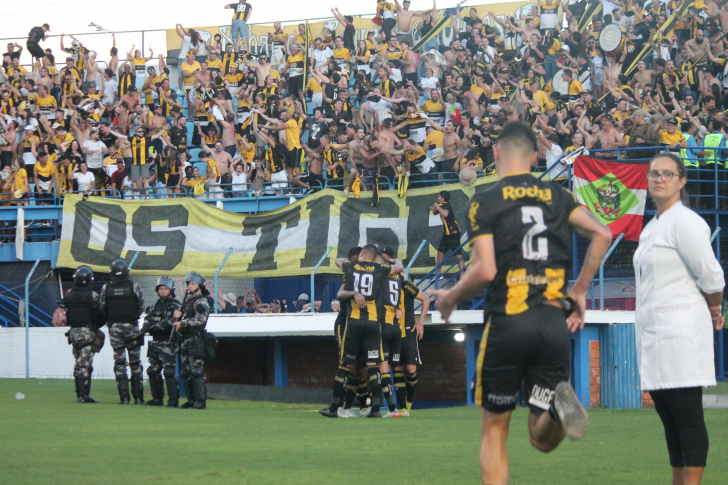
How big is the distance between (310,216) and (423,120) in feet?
13.5

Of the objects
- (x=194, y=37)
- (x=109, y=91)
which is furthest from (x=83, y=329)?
(x=194, y=37)

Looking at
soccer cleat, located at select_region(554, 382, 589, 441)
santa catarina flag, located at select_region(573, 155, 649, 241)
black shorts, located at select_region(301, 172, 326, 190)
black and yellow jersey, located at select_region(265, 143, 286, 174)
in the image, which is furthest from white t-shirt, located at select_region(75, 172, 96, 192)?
soccer cleat, located at select_region(554, 382, 589, 441)

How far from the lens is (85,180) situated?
23047 mm

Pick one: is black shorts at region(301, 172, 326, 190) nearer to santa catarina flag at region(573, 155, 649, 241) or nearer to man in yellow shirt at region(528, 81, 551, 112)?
man in yellow shirt at region(528, 81, 551, 112)

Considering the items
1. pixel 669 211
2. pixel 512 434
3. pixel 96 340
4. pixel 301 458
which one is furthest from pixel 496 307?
pixel 96 340

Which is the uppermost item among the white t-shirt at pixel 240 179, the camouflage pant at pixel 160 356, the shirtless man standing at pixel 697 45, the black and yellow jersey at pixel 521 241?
the shirtless man standing at pixel 697 45

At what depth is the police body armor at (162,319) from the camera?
1460 cm

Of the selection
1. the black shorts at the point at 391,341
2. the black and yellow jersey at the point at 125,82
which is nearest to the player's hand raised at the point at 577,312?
the black shorts at the point at 391,341

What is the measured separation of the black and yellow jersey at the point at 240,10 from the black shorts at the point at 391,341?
57.6 ft

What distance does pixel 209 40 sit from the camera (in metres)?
28.8

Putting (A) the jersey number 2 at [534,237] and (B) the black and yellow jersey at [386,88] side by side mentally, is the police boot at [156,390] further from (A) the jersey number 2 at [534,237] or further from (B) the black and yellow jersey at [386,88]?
(A) the jersey number 2 at [534,237]

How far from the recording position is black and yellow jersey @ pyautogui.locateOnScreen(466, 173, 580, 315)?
181 inches

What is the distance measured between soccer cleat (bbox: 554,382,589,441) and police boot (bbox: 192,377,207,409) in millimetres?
10136

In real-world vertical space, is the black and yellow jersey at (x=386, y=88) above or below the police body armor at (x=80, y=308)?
above
